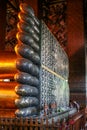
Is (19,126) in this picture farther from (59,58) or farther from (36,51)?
(59,58)

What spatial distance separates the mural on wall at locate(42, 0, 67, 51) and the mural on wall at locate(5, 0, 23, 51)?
100 centimetres

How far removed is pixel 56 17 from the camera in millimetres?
10188

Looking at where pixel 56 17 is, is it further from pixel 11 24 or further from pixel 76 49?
pixel 11 24

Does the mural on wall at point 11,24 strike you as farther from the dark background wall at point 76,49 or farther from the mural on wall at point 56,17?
the dark background wall at point 76,49

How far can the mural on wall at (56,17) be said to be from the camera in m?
9.93

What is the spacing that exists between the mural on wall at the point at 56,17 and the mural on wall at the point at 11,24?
1.00m

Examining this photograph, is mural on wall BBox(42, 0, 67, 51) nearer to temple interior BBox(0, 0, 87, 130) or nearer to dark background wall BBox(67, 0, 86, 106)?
temple interior BBox(0, 0, 87, 130)

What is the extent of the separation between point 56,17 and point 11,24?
165 centimetres

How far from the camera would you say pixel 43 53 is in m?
5.54

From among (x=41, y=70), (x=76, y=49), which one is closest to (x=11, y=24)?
(x=76, y=49)

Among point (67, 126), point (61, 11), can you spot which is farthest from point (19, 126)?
point (61, 11)

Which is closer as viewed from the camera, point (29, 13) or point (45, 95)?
point (29, 13)

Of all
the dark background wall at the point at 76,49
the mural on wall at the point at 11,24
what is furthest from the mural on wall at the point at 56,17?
the mural on wall at the point at 11,24

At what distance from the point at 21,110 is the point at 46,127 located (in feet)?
2.64
